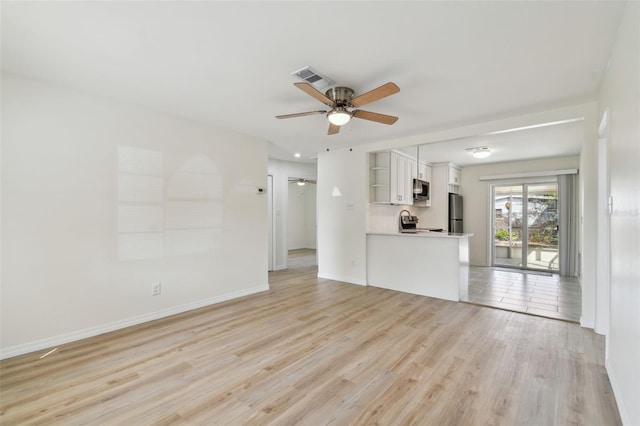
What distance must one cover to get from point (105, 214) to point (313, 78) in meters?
2.66

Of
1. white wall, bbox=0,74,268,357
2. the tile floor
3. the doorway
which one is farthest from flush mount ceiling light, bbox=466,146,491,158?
the doorway

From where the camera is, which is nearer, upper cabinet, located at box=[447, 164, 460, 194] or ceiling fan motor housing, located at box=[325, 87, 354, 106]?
ceiling fan motor housing, located at box=[325, 87, 354, 106]

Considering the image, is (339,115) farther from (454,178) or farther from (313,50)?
(454,178)

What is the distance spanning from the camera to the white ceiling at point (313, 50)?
1800 millimetres

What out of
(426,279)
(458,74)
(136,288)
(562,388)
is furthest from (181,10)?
(426,279)

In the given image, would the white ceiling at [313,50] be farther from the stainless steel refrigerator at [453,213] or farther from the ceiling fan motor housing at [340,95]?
the stainless steel refrigerator at [453,213]

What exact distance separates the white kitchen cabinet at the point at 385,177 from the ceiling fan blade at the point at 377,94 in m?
2.77

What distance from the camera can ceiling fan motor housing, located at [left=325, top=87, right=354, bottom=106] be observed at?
2732 mm

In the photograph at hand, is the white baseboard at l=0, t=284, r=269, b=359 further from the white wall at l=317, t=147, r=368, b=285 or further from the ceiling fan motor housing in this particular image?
the ceiling fan motor housing

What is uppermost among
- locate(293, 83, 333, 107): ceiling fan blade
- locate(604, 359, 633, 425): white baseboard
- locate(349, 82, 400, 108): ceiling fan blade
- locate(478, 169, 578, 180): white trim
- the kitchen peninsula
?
locate(293, 83, 333, 107): ceiling fan blade

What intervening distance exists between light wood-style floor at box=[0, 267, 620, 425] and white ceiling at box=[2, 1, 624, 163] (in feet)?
8.36

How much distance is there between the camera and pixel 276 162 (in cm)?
658

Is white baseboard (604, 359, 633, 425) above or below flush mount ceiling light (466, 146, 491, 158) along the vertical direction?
below

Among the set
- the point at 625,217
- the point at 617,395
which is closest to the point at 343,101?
the point at 625,217
